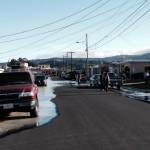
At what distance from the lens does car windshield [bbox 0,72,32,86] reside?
1888 centimetres

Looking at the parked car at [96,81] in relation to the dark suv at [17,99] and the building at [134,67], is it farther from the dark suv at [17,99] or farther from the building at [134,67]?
the dark suv at [17,99]

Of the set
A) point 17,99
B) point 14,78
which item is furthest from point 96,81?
point 17,99

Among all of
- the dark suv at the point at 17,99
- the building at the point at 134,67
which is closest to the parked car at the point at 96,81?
the building at the point at 134,67

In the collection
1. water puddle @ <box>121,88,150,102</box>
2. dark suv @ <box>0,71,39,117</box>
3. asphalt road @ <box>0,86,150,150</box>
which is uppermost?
dark suv @ <box>0,71,39,117</box>

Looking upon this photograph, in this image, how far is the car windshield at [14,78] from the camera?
18875 millimetres

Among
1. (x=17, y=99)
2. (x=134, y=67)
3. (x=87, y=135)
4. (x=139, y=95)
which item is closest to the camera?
(x=87, y=135)

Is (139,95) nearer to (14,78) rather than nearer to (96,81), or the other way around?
(14,78)

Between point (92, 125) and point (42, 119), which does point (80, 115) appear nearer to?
point (42, 119)

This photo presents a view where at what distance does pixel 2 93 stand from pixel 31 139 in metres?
5.71

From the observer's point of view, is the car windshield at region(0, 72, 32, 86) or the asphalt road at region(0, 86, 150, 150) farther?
the car windshield at region(0, 72, 32, 86)

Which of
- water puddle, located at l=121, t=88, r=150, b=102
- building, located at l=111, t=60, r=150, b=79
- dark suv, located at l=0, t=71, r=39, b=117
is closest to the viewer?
dark suv, located at l=0, t=71, r=39, b=117

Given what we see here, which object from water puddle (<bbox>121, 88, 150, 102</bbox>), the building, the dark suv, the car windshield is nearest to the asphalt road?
the dark suv

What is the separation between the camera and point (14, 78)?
19031mm

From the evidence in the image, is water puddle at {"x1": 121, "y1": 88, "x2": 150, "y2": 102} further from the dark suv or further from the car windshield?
the dark suv
